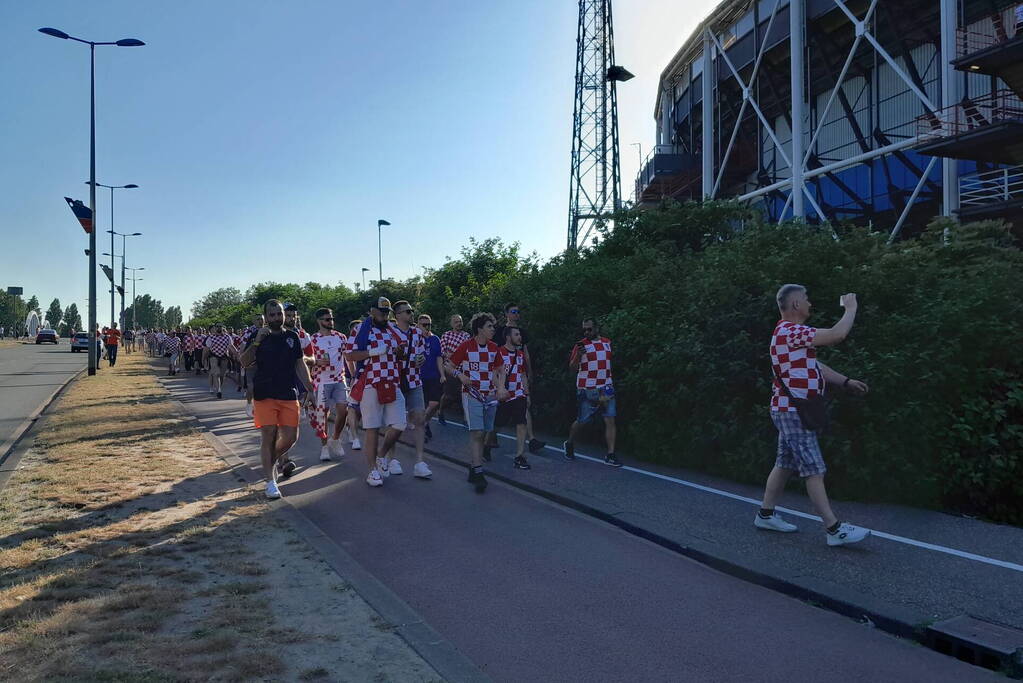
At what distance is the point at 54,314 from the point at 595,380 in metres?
184

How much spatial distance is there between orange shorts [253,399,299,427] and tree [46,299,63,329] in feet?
595

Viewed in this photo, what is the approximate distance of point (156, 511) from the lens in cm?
650

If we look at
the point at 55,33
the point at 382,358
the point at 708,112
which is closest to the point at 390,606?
the point at 382,358

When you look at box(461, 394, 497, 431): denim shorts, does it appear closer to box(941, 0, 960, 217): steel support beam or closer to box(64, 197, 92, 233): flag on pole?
box(941, 0, 960, 217): steel support beam

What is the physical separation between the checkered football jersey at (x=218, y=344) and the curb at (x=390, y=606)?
13362mm

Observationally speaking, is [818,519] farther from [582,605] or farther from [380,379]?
[380,379]

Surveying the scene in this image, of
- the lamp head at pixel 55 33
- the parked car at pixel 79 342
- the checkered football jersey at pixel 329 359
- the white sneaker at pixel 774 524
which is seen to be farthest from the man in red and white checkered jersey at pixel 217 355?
the parked car at pixel 79 342

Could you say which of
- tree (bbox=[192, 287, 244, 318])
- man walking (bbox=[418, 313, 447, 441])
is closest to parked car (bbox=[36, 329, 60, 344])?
tree (bbox=[192, 287, 244, 318])

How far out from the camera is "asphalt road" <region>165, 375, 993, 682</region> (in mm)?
3693

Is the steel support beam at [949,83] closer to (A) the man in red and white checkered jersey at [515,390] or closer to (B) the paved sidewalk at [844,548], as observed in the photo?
(A) the man in red and white checkered jersey at [515,390]

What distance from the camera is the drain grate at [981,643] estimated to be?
3.63 metres

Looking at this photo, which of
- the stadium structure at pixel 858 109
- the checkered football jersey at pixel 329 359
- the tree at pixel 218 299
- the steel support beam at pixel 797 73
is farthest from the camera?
the tree at pixel 218 299

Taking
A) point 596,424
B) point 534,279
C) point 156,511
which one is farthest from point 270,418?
point 534,279

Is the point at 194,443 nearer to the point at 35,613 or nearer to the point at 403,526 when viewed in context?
the point at 403,526
